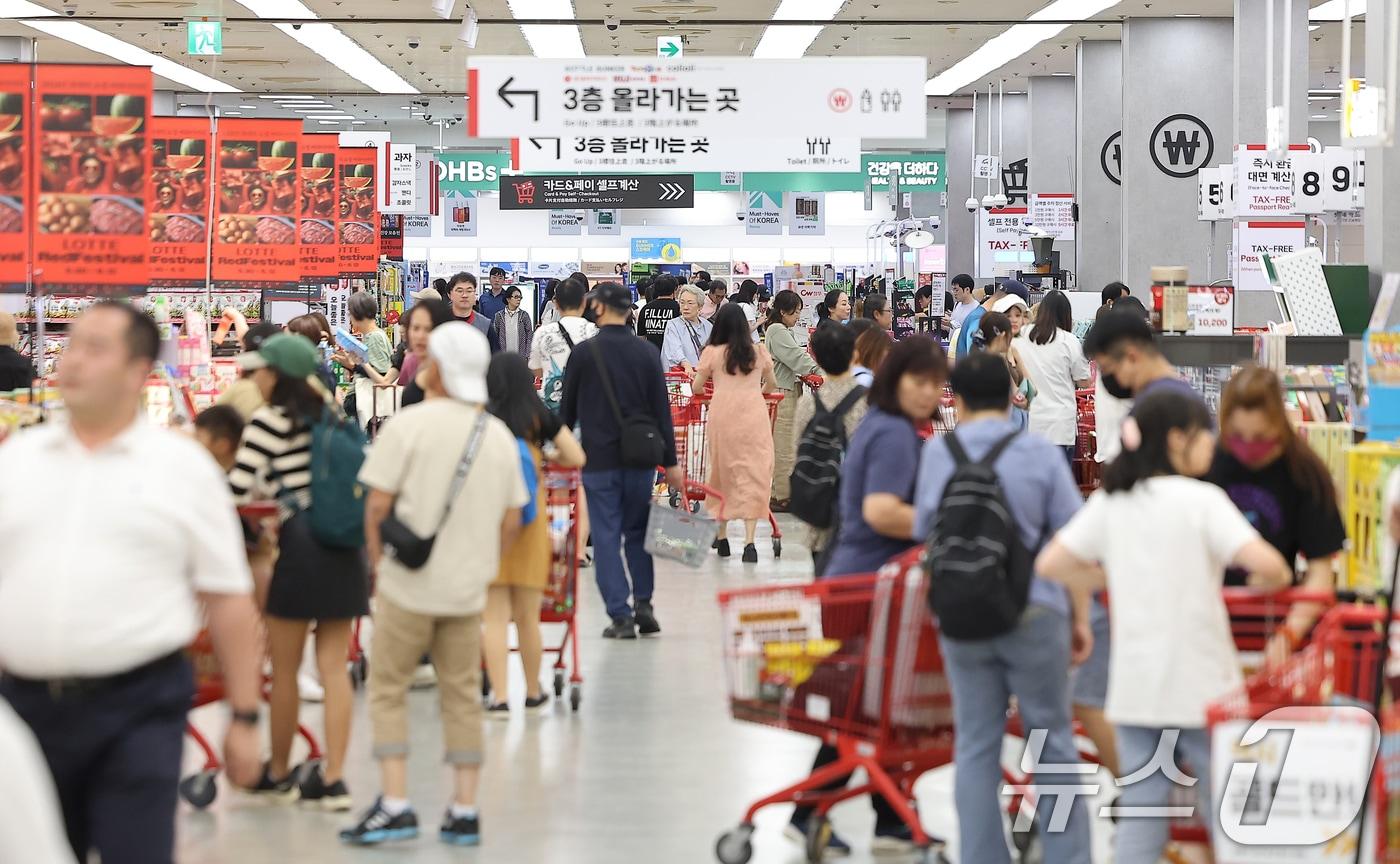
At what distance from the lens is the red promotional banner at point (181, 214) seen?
1193cm

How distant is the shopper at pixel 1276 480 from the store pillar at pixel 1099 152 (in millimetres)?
17598

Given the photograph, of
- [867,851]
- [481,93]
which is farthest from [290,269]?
[867,851]

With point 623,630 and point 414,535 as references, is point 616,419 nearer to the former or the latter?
point 623,630

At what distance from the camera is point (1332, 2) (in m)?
18.9

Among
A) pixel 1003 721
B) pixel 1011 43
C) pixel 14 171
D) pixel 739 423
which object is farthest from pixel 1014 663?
pixel 1011 43

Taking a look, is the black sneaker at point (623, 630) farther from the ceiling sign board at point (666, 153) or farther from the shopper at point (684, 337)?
the ceiling sign board at point (666, 153)

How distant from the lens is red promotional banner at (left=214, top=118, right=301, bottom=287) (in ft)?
40.5

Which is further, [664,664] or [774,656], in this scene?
[664,664]

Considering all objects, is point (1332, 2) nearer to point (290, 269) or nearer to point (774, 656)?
point (290, 269)

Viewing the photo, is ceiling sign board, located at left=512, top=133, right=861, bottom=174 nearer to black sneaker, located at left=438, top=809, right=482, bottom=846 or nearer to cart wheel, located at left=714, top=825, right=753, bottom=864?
black sneaker, located at left=438, top=809, right=482, bottom=846

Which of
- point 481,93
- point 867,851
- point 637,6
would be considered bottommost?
point 867,851

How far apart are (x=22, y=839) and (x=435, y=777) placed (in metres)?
4.28

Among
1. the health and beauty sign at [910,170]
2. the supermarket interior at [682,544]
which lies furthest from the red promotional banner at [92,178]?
the health and beauty sign at [910,170]

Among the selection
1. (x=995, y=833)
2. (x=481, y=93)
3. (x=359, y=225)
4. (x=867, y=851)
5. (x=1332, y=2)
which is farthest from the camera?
(x=1332, y=2)
